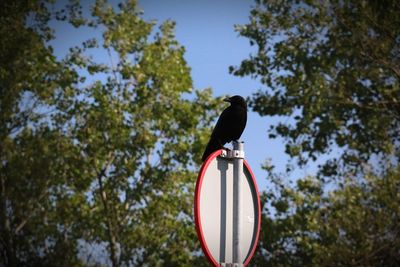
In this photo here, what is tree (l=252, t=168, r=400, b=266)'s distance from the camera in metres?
16.0

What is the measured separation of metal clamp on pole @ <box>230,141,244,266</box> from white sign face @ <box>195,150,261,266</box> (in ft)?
0.08

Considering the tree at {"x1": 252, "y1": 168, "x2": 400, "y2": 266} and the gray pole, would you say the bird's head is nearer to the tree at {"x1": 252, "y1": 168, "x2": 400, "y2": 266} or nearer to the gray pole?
the gray pole

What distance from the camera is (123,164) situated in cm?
3052

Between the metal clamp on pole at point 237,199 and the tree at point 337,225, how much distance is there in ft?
36.6

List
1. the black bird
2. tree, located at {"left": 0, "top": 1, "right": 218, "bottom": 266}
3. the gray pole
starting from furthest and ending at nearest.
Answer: tree, located at {"left": 0, "top": 1, "right": 218, "bottom": 266} < the black bird < the gray pole

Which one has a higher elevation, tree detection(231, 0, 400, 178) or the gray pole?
tree detection(231, 0, 400, 178)

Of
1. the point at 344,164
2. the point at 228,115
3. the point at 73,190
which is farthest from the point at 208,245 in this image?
the point at 73,190

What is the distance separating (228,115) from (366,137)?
14.3 meters

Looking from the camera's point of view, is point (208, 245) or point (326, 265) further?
point (326, 265)

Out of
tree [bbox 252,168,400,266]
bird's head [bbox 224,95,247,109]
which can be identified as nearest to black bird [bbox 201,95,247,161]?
bird's head [bbox 224,95,247,109]

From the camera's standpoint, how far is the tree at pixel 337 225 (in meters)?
16.0

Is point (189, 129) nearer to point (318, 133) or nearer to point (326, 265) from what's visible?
point (318, 133)

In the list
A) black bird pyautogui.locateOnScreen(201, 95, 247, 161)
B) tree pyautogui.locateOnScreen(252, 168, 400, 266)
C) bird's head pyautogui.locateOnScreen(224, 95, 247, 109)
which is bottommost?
black bird pyautogui.locateOnScreen(201, 95, 247, 161)

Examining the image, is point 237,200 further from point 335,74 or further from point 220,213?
point 335,74
